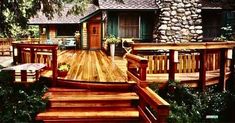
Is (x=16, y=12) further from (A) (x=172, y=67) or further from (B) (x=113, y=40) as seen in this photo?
(B) (x=113, y=40)

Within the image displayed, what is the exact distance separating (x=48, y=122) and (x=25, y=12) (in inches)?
179

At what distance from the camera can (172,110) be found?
28.9ft

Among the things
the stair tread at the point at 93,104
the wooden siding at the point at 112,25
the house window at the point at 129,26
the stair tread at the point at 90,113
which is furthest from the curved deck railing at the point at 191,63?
the wooden siding at the point at 112,25

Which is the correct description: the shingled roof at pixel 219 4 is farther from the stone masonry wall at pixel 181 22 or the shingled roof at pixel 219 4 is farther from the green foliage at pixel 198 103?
the green foliage at pixel 198 103

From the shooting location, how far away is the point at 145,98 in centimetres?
624

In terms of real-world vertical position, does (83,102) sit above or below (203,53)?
below

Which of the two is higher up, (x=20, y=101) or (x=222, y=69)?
(x=222, y=69)

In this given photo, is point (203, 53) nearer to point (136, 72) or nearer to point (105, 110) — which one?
point (136, 72)

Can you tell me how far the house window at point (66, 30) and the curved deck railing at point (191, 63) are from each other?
18478mm

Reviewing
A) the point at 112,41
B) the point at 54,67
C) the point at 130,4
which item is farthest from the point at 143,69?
the point at 130,4

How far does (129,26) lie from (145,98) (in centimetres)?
1245

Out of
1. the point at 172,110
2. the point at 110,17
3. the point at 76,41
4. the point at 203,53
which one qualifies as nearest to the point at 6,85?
the point at 172,110

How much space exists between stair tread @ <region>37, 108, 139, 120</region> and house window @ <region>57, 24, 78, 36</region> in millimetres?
19814

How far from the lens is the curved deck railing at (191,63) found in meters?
9.23
